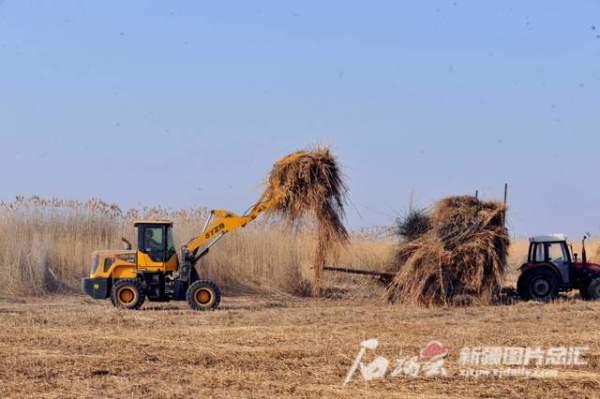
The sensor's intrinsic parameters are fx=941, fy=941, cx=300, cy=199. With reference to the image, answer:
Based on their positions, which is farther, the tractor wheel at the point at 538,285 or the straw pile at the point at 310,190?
the tractor wheel at the point at 538,285

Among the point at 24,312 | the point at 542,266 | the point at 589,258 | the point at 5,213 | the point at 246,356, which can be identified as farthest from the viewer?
the point at 589,258

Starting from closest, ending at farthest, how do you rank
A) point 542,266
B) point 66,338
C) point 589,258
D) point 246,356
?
point 246,356 < point 66,338 < point 542,266 < point 589,258

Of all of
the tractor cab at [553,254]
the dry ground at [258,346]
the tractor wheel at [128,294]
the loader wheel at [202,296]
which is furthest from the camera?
the tractor cab at [553,254]

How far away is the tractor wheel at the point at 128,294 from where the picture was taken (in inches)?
699

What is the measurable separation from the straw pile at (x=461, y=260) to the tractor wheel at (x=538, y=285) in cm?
155

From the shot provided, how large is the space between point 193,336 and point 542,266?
9773 mm

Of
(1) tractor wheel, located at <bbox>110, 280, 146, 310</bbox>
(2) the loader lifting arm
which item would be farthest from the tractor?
(1) tractor wheel, located at <bbox>110, 280, 146, 310</bbox>

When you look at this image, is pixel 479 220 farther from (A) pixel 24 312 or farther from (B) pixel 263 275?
(A) pixel 24 312

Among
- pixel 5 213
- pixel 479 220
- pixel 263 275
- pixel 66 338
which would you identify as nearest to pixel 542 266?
pixel 479 220

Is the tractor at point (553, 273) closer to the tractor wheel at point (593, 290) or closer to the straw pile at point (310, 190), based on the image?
the tractor wheel at point (593, 290)

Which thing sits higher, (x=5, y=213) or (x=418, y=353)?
(x=5, y=213)

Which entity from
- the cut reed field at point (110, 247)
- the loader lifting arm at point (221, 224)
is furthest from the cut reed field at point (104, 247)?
the loader lifting arm at point (221, 224)

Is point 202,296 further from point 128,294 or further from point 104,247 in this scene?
point 104,247

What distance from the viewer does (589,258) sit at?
29.7 meters
